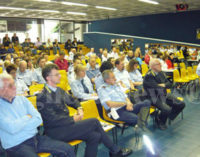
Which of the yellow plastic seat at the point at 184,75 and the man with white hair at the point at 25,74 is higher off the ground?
the man with white hair at the point at 25,74

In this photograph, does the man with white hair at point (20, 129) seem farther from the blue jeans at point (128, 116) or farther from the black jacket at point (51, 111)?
the blue jeans at point (128, 116)

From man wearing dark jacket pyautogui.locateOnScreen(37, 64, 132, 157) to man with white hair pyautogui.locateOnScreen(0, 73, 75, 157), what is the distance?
12 centimetres

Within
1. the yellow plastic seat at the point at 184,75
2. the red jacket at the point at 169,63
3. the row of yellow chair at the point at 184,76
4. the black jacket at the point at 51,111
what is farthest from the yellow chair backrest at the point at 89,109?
the red jacket at the point at 169,63

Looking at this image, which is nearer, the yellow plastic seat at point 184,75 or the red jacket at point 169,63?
the yellow plastic seat at point 184,75

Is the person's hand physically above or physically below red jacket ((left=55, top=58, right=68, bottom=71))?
above

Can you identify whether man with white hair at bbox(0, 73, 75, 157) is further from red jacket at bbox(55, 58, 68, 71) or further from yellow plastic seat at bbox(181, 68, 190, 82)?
yellow plastic seat at bbox(181, 68, 190, 82)

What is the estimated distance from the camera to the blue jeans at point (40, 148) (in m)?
2.02

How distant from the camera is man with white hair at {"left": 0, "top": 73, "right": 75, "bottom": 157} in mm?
2018

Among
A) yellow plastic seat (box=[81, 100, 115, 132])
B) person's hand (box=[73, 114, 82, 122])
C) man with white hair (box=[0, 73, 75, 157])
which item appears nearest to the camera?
man with white hair (box=[0, 73, 75, 157])

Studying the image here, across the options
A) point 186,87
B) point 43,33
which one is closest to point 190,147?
point 186,87

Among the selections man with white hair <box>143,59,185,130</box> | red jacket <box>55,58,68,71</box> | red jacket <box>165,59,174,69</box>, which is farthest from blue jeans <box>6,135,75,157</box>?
red jacket <box>165,59,174,69</box>

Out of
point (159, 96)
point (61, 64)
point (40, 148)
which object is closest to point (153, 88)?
point (159, 96)

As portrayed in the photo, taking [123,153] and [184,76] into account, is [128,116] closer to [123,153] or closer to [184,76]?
[123,153]

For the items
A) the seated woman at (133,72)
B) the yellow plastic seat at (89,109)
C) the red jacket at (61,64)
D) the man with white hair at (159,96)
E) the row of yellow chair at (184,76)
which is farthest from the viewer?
the red jacket at (61,64)
